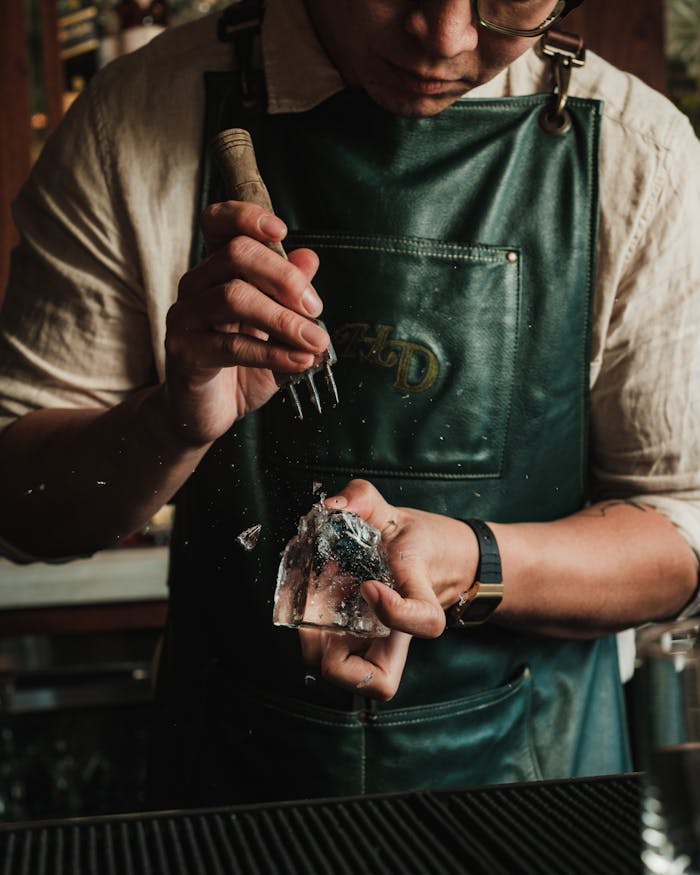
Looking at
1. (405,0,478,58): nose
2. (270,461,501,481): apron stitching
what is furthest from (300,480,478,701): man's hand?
(405,0,478,58): nose

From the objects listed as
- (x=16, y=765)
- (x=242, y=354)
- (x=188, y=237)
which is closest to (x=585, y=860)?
(x=242, y=354)

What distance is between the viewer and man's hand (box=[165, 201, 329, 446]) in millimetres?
994

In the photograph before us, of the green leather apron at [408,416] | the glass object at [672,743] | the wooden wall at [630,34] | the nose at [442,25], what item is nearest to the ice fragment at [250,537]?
the green leather apron at [408,416]

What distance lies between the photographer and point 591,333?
1.36m

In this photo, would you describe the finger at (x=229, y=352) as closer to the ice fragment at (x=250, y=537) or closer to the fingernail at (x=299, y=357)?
the fingernail at (x=299, y=357)

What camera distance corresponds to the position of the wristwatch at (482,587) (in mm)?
1216

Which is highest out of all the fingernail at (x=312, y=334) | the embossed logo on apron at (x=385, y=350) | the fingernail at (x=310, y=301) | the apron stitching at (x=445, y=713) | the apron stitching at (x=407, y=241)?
the fingernail at (x=310, y=301)

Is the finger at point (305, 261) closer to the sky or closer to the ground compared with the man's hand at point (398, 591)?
closer to the sky

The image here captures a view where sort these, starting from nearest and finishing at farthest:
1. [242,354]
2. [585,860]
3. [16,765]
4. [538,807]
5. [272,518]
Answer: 1. [585,860]
2. [538,807]
3. [242,354]
4. [272,518]
5. [16,765]

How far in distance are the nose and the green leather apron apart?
0.70ft

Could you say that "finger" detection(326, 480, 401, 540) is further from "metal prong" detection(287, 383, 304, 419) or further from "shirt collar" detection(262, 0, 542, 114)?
"shirt collar" detection(262, 0, 542, 114)

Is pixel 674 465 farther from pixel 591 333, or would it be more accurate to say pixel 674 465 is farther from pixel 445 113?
pixel 445 113

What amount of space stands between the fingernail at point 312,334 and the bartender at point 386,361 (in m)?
0.27

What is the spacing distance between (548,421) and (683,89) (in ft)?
6.67
